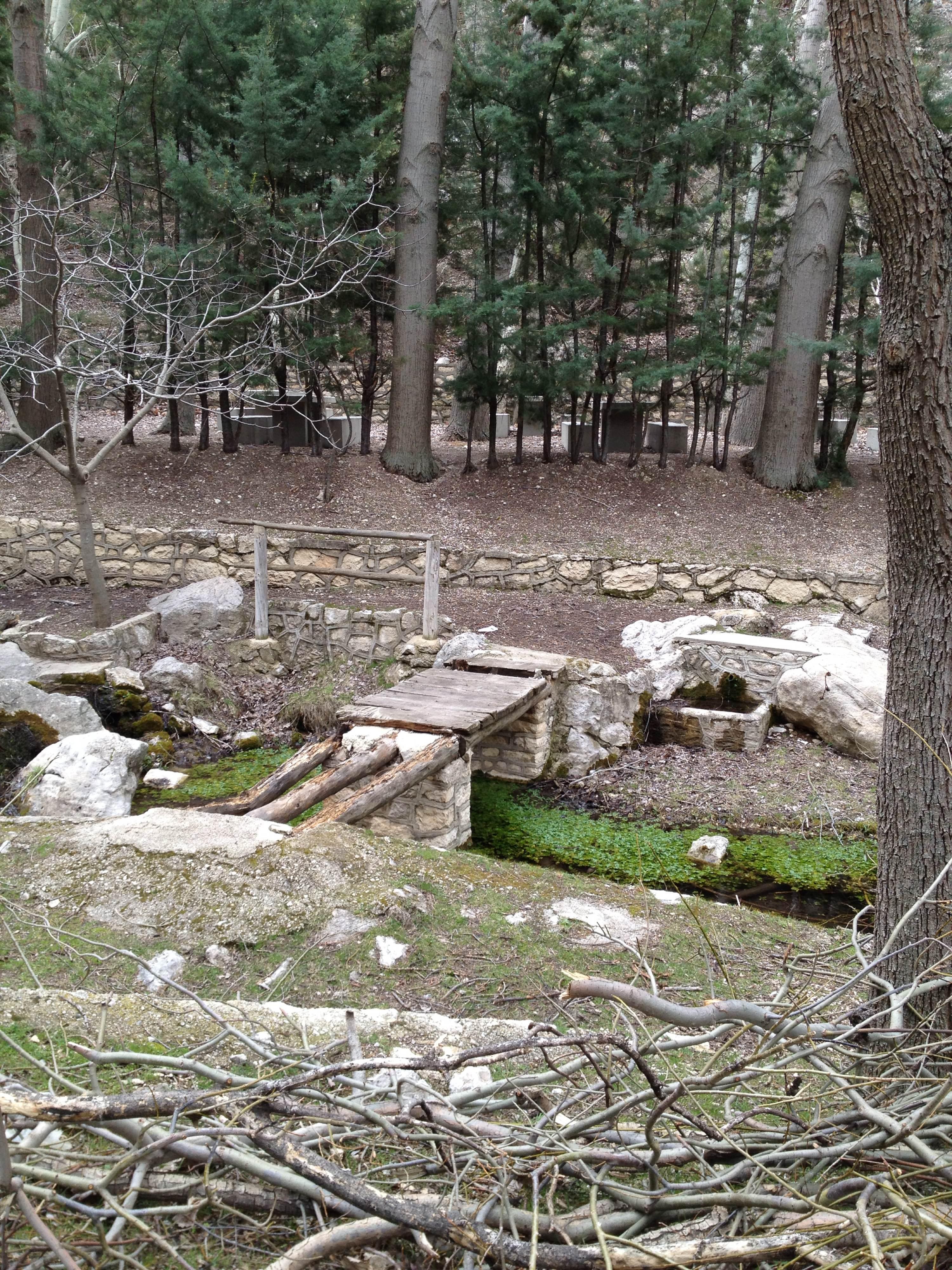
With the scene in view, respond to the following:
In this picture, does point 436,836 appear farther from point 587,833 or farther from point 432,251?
point 432,251

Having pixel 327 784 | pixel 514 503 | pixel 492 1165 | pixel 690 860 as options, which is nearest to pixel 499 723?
pixel 690 860

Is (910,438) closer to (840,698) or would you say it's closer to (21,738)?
(840,698)

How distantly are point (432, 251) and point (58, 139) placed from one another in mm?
4559

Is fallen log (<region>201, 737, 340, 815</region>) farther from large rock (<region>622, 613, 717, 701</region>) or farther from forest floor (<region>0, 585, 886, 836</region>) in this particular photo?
large rock (<region>622, 613, 717, 701</region>)

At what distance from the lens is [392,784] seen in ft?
20.7

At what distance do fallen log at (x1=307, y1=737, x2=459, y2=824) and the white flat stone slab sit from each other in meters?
3.35

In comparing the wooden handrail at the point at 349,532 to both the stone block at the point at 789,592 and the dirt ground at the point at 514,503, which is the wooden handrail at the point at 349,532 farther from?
the stone block at the point at 789,592

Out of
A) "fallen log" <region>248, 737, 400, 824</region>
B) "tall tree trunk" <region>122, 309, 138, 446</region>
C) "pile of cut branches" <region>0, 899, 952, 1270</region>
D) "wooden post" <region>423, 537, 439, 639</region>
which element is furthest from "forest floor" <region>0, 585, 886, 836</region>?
"pile of cut branches" <region>0, 899, 952, 1270</region>

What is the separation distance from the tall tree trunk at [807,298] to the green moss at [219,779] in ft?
26.2

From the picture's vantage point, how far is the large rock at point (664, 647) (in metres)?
9.37

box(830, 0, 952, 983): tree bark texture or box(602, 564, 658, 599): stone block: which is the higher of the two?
box(830, 0, 952, 983): tree bark texture

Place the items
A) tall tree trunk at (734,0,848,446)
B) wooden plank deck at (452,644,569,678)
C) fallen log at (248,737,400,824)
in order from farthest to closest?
tall tree trunk at (734,0,848,446)
wooden plank deck at (452,644,569,678)
fallen log at (248,737,400,824)

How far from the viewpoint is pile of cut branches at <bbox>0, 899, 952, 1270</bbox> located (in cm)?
204

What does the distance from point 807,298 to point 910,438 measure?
36.4ft
